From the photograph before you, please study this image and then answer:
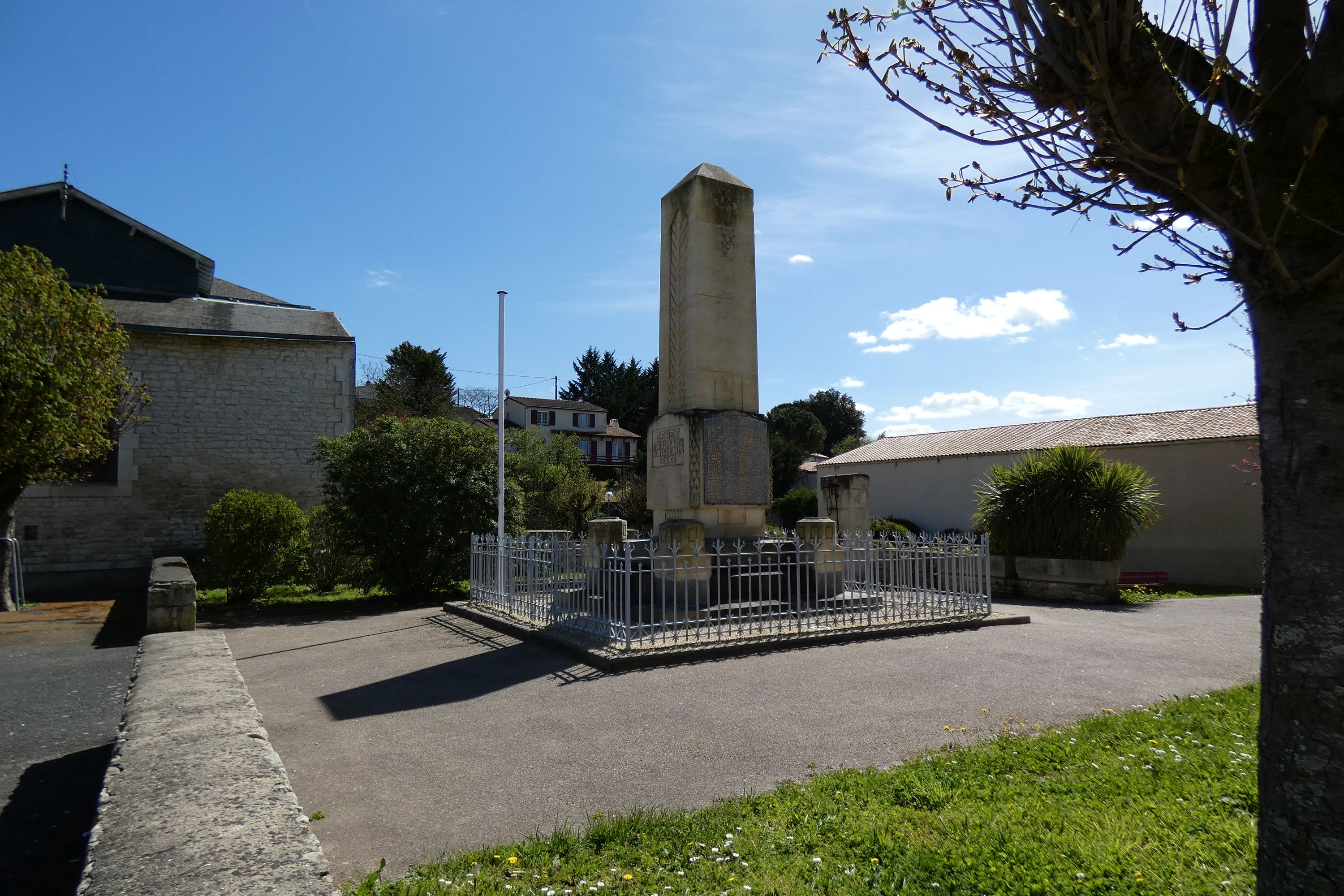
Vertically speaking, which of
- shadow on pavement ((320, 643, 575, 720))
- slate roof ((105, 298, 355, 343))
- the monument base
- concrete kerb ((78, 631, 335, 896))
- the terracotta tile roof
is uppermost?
slate roof ((105, 298, 355, 343))

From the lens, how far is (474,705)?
19.8ft

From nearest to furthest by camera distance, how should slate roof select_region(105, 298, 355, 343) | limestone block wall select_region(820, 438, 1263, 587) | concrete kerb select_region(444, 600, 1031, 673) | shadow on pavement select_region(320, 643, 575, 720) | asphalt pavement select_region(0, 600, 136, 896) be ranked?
asphalt pavement select_region(0, 600, 136, 896) → shadow on pavement select_region(320, 643, 575, 720) → concrete kerb select_region(444, 600, 1031, 673) → slate roof select_region(105, 298, 355, 343) → limestone block wall select_region(820, 438, 1263, 587)

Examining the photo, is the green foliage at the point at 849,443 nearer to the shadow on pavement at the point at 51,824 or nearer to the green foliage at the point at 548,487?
the green foliage at the point at 548,487

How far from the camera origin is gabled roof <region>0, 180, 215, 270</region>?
56.3 ft

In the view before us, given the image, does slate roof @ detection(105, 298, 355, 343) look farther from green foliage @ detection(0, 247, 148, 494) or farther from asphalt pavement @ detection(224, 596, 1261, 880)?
asphalt pavement @ detection(224, 596, 1261, 880)

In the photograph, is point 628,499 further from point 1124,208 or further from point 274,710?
point 1124,208

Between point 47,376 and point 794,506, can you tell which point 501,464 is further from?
point 794,506

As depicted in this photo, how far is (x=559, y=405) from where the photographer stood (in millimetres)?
55969

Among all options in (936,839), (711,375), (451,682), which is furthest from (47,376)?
(936,839)

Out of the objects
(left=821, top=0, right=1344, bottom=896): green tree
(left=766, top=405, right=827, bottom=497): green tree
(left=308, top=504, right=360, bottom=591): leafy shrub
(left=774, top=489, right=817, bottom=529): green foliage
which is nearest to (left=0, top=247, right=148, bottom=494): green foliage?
(left=308, top=504, right=360, bottom=591): leafy shrub

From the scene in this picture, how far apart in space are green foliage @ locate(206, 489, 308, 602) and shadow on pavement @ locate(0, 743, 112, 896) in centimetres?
846

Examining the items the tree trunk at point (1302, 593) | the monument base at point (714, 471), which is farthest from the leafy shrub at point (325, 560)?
the tree trunk at point (1302, 593)

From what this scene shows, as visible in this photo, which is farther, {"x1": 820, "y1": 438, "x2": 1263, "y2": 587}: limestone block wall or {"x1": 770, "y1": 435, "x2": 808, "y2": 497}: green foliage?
{"x1": 770, "y1": 435, "x2": 808, "y2": 497}: green foliage

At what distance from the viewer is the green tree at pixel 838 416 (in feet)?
199
